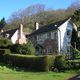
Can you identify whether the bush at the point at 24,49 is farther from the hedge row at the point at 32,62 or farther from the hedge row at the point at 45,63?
the hedge row at the point at 45,63

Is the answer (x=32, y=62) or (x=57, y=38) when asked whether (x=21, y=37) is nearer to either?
(x=57, y=38)

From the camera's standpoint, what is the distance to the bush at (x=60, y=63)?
35.8 meters

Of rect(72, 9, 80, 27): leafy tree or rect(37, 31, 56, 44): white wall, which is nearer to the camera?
rect(37, 31, 56, 44): white wall

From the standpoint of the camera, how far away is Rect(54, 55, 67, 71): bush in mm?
35812

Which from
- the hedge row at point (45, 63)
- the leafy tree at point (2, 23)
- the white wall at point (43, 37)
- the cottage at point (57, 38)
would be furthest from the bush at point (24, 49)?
the leafy tree at point (2, 23)

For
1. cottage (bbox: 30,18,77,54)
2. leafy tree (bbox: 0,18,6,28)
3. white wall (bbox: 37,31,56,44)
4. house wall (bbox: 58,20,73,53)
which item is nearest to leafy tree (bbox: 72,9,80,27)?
cottage (bbox: 30,18,77,54)

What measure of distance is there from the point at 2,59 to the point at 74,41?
21921 millimetres

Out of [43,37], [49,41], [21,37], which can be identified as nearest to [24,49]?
[49,41]

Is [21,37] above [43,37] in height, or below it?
above

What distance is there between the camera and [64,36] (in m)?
64.4

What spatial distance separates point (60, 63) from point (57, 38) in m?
27.6

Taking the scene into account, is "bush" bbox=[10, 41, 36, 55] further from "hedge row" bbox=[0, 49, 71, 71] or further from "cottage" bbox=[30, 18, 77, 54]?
"hedge row" bbox=[0, 49, 71, 71]

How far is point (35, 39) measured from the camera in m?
70.6

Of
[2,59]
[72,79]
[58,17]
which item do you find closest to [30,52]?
[2,59]
